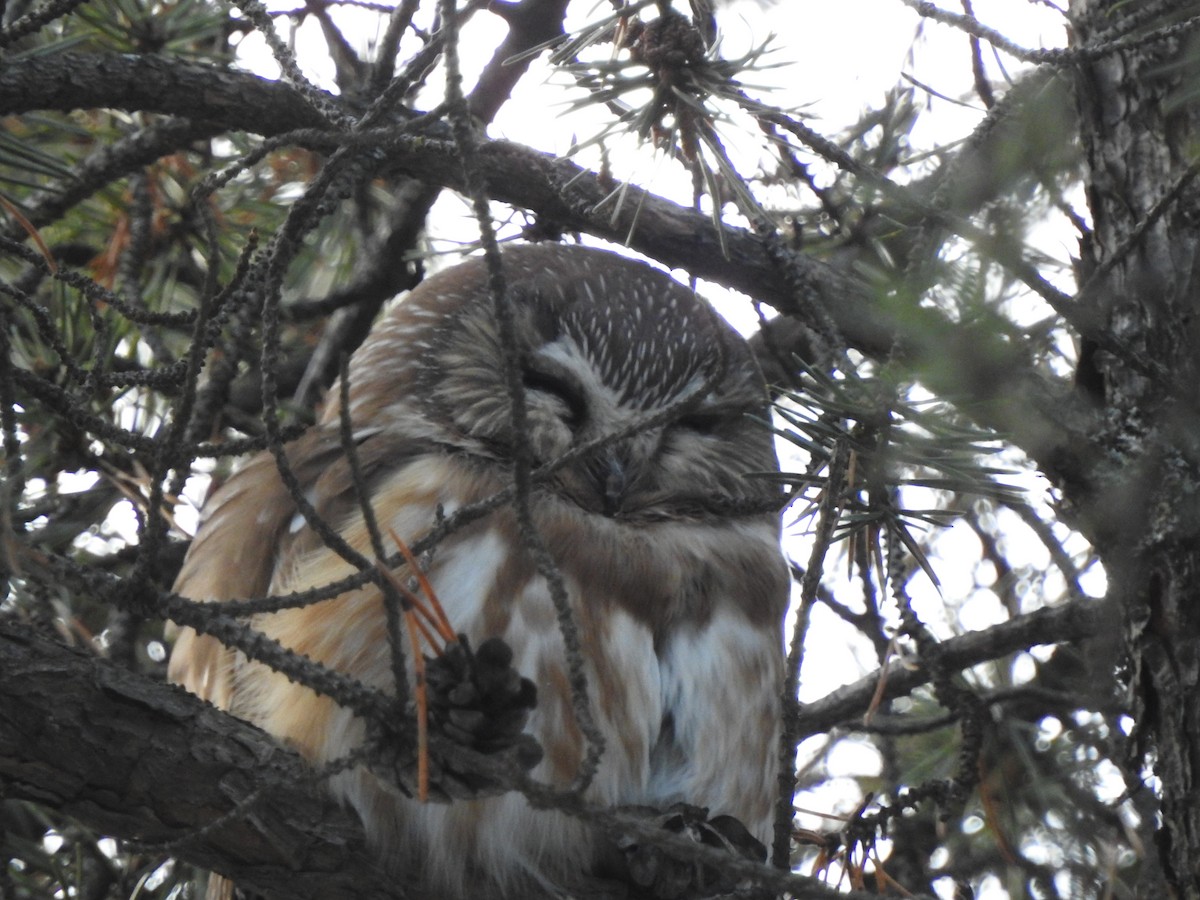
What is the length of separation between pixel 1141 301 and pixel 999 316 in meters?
1.31

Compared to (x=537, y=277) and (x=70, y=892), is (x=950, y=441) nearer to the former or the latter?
(x=537, y=277)

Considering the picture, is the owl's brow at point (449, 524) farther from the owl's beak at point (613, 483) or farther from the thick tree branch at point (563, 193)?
the owl's beak at point (613, 483)

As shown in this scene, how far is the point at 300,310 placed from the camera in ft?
11.2

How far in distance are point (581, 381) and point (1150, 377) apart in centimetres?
137

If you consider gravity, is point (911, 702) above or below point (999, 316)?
above

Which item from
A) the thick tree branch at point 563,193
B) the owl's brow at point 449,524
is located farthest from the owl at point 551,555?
the owl's brow at point 449,524

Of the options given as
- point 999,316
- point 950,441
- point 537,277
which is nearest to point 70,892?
point 537,277

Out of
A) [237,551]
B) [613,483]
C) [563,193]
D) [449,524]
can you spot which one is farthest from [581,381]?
[449,524]

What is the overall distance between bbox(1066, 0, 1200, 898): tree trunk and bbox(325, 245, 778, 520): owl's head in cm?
79

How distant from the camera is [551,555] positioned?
7.95 feet

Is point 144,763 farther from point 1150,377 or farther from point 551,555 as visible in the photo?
point 1150,377

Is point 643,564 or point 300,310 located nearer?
point 643,564

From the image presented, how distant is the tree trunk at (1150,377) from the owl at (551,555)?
0.62m

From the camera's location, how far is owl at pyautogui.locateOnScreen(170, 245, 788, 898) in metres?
2.46
